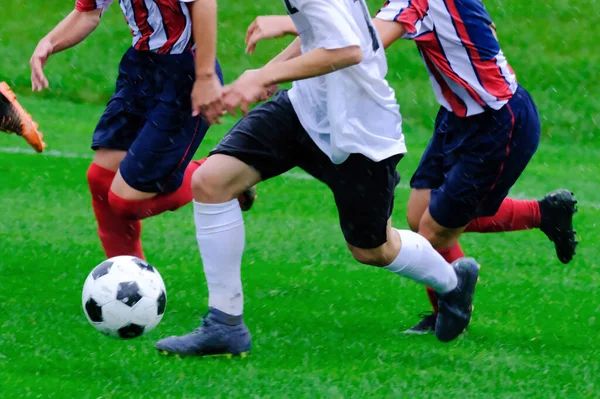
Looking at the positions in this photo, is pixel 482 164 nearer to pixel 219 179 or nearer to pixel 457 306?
pixel 457 306

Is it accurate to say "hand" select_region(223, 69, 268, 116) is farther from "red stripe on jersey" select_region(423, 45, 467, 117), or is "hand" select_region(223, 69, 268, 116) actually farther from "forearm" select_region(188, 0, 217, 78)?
"red stripe on jersey" select_region(423, 45, 467, 117)

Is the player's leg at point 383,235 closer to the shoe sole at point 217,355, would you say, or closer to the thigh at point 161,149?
the shoe sole at point 217,355

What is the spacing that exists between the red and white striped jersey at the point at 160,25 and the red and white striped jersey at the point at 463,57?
104 cm

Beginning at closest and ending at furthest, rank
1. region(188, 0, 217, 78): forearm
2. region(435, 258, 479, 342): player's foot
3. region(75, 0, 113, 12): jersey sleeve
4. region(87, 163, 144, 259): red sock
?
region(188, 0, 217, 78): forearm, region(435, 258, 479, 342): player's foot, region(87, 163, 144, 259): red sock, region(75, 0, 113, 12): jersey sleeve

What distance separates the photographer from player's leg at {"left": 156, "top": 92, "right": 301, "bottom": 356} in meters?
4.44

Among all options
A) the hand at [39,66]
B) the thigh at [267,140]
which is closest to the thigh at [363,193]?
the thigh at [267,140]

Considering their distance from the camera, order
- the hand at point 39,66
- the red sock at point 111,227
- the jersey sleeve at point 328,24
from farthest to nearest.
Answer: the hand at point 39,66 < the red sock at point 111,227 < the jersey sleeve at point 328,24

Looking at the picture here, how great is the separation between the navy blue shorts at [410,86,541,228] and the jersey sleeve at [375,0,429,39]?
0.67 metres

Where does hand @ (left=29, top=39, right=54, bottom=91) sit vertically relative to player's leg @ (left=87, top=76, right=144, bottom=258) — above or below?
above

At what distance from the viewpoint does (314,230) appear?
8.02 metres

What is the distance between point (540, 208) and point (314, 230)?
2.53m

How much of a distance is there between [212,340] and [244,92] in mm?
1144

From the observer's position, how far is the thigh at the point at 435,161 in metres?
5.30

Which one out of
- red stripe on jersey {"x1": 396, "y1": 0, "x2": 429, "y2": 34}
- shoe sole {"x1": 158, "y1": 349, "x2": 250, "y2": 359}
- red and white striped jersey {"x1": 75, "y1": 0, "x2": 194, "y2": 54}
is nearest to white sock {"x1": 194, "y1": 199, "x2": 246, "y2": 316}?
shoe sole {"x1": 158, "y1": 349, "x2": 250, "y2": 359}
